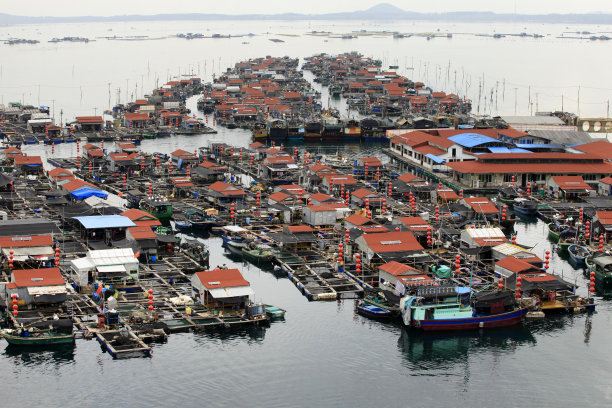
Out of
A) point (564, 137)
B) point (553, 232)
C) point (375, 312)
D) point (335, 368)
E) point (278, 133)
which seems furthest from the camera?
point (278, 133)

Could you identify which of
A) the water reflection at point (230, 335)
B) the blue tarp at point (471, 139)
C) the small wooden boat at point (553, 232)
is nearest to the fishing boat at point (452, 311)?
the water reflection at point (230, 335)

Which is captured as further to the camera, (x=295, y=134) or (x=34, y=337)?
(x=295, y=134)

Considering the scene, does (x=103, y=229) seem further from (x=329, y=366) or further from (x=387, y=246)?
(x=329, y=366)

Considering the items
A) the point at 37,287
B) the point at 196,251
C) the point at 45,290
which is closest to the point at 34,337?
the point at 45,290

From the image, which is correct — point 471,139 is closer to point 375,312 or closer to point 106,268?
point 375,312

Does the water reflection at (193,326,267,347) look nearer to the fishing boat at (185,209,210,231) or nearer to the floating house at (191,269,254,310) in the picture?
the floating house at (191,269,254,310)

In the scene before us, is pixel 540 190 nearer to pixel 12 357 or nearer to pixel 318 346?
pixel 318 346

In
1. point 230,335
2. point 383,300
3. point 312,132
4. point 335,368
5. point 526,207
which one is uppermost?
point 312,132

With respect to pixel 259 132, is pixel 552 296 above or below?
below

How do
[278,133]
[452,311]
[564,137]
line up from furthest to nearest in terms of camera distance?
[278,133] → [564,137] → [452,311]
